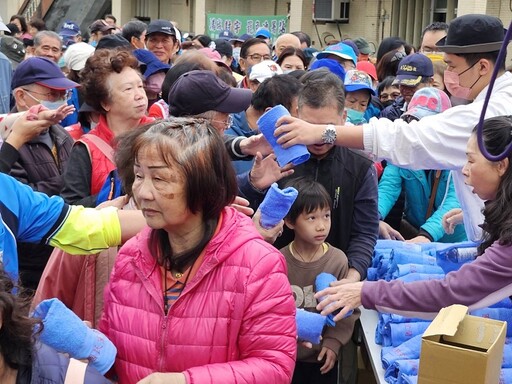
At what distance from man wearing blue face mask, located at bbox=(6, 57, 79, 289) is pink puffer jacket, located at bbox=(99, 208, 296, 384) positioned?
1.33 m

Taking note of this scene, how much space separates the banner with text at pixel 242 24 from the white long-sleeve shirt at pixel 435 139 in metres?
17.7

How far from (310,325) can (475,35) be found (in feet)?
5.80

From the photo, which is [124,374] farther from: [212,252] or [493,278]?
[493,278]

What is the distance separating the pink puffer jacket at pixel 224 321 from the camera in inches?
87.0

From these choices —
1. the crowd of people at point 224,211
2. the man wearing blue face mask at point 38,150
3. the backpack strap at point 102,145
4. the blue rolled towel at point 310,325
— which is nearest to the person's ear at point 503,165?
the crowd of people at point 224,211

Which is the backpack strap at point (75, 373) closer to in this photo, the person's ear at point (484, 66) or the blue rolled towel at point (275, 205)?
the blue rolled towel at point (275, 205)

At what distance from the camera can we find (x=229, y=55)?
11.2 m

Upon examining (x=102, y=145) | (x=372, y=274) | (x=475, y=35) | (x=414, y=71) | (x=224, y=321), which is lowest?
(x=372, y=274)

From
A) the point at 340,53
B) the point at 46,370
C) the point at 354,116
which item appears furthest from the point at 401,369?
the point at 340,53

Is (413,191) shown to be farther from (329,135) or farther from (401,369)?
(401,369)

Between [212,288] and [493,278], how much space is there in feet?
3.77

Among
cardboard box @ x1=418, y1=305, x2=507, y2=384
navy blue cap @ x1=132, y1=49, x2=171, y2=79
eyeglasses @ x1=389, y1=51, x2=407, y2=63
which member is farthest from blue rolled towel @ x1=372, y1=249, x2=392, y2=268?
eyeglasses @ x1=389, y1=51, x2=407, y2=63

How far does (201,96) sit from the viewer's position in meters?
3.52

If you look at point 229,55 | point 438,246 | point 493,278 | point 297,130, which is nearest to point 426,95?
point 438,246
